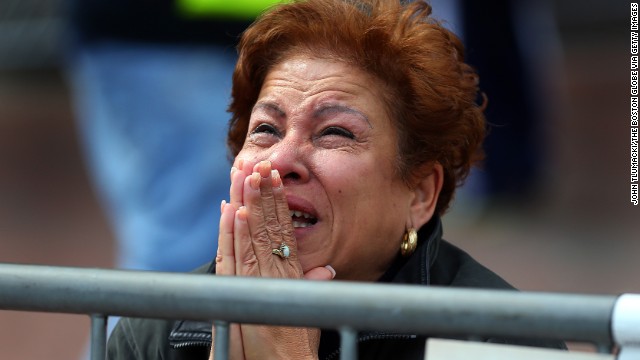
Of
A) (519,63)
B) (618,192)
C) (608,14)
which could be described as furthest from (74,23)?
(608,14)

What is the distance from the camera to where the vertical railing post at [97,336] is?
6.17 feet

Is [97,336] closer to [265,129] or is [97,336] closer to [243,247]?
[243,247]

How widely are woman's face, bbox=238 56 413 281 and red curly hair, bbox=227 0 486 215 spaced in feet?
0.13

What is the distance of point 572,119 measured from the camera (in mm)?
7930

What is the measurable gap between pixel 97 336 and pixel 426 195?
1.17 meters

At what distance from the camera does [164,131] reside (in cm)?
457

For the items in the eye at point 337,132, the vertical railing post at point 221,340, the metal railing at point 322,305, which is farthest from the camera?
the eye at point 337,132

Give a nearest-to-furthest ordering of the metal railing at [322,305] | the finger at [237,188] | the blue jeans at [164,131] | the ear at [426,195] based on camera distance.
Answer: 1. the metal railing at [322,305]
2. the finger at [237,188]
3. the ear at [426,195]
4. the blue jeans at [164,131]

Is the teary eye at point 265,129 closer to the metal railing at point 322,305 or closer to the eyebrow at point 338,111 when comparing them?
the eyebrow at point 338,111

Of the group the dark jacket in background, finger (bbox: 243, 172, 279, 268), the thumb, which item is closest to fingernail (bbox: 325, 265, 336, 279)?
the thumb

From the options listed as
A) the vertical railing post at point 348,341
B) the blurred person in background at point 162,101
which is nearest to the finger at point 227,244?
the vertical railing post at point 348,341

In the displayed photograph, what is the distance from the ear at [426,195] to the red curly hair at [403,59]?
0.02 m

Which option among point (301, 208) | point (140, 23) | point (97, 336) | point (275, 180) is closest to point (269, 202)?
point (275, 180)

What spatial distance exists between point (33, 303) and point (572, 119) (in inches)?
253
